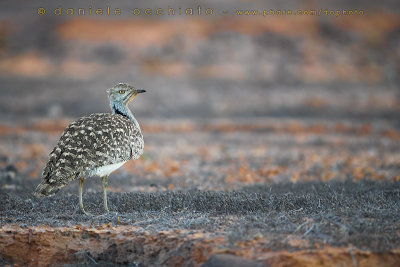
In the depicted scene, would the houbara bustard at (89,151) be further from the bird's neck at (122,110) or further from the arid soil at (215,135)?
the arid soil at (215,135)

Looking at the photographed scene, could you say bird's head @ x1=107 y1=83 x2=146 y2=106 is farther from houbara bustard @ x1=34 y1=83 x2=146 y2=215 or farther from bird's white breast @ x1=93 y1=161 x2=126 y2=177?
bird's white breast @ x1=93 y1=161 x2=126 y2=177

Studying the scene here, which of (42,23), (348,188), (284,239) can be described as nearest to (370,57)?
(42,23)

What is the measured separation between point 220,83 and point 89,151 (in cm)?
2254

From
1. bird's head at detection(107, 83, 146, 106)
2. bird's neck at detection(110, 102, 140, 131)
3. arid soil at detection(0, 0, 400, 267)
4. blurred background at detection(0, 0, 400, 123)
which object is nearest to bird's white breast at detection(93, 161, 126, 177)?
arid soil at detection(0, 0, 400, 267)

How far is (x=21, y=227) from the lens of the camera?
6.80m

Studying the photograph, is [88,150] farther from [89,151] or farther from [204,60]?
[204,60]

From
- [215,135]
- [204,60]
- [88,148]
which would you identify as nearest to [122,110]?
[88,148]

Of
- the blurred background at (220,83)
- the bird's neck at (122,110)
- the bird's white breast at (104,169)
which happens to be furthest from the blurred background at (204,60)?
the bird's white breast at (104,169)

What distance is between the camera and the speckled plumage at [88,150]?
686 centimetres

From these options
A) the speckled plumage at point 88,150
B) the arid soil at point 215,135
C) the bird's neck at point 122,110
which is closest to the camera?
the arid soil at point 215,135

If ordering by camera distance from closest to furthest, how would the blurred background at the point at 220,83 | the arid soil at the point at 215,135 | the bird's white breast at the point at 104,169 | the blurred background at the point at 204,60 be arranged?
the arid soil at the point at 215,135 < the bird's white breast at the point at 104,169 < the blurred background at the point at 220,83 < the blurred background at the point at 204,60

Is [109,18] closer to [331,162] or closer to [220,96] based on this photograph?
[220,96]

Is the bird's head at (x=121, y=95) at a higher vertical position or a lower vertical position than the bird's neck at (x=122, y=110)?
higher

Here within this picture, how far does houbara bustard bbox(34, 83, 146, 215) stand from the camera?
6871 mm
